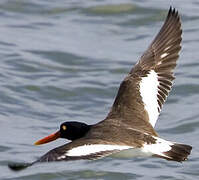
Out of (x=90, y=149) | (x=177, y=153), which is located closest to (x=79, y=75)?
(x=177, y=153)

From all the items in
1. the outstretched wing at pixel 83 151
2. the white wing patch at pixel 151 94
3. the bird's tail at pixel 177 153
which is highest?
the white wing patch at pixel 151 94

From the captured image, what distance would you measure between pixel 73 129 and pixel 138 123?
2.39ft

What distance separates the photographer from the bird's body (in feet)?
25.5

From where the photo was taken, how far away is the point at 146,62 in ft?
32.9

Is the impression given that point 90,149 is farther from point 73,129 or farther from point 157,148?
point 73,129

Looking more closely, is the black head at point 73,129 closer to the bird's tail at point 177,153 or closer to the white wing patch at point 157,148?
the white wing patch at point 157,148

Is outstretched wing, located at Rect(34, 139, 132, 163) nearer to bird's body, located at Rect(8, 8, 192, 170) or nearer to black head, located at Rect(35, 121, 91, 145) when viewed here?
bird's body, located at Rect(8, 8, 192, 170)

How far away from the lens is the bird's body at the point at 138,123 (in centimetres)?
776

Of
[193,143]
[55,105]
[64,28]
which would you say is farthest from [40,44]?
[193,143]

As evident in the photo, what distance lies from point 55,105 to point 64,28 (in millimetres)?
2561

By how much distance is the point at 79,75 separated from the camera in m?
12.8

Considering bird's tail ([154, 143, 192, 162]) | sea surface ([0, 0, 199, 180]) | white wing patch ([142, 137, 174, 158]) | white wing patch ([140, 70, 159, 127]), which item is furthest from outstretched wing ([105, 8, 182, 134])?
sea surface ([0, 0, 199, 180])

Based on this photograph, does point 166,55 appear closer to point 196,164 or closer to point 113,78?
point 196,164

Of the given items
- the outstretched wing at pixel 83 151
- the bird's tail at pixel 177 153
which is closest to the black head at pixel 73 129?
the outstretched wing at pixel 83 151
